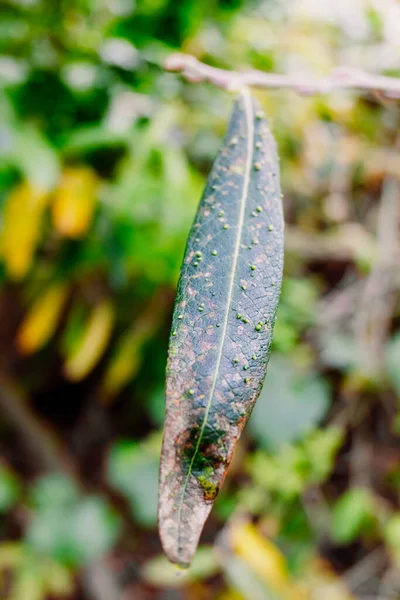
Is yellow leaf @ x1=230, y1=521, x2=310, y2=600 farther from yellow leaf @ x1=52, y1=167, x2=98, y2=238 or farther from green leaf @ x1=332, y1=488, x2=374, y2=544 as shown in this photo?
yellow leaf @ x1=52, y1=167, x2=98, y2=238

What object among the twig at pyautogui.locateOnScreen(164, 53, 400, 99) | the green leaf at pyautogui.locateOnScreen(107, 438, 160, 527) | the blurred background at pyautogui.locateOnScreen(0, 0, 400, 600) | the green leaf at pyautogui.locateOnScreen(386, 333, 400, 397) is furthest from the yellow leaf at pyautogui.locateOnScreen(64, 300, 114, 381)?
the twig at pyautogui.locateOnScreen(164, 53, 400, 99)

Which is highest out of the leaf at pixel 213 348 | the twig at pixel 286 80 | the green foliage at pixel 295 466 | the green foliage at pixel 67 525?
the twig at pixel 286 80

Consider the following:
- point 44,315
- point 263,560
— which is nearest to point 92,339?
point 44,315

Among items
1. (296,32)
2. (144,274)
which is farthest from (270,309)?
(296,32)

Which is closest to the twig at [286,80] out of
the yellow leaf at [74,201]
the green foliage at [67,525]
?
the yellow leaf at [74,201]

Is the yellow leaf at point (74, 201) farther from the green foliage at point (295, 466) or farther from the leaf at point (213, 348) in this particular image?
the green foliage at point (295, 466)

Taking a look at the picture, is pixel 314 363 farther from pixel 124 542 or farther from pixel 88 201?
pixel 124 542

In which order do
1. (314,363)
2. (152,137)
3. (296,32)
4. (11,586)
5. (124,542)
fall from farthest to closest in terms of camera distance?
1. (124,542)
2. (11,586)
3. (314,363)
4. (296,32)
5. (152,137)
